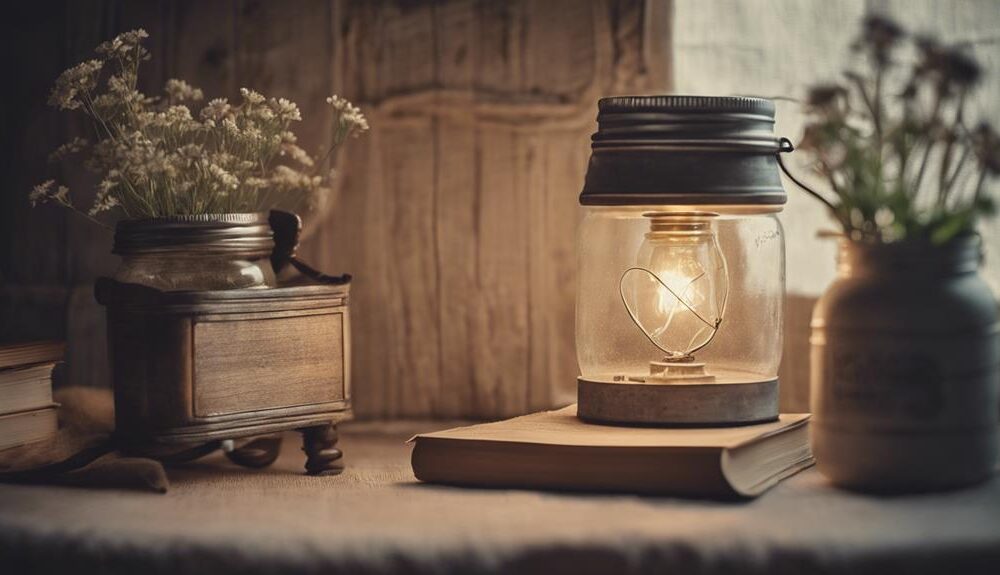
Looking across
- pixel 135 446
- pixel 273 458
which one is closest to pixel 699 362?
pixel 273 458

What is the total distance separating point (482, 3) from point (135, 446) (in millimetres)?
894

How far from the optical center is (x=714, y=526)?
4.50ft

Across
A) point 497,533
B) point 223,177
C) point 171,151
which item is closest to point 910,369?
point 497,533

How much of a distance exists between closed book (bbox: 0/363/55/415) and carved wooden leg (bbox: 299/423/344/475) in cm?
37

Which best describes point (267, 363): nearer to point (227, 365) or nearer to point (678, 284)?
point (227, 365)

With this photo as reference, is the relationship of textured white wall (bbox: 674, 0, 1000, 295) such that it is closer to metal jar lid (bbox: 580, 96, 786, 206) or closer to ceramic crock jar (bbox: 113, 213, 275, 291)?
metal jar lid (bbox: 580, 96, 786, 206)

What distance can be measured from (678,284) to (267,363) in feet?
1.79

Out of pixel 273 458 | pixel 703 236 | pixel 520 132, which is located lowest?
pixel 273 458

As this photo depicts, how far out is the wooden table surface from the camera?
1.31 m

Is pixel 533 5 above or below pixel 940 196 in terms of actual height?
above

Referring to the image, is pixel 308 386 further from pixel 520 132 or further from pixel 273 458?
pixel 520 132

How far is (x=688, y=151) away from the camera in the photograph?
5.39 feet

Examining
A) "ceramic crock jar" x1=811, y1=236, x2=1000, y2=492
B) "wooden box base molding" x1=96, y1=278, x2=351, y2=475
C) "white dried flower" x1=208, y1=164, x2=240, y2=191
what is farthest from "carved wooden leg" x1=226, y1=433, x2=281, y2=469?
"ceramic crock jar" x1=811, y1=236, x2=1000, y2=492

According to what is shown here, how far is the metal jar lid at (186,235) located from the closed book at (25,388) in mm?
229
